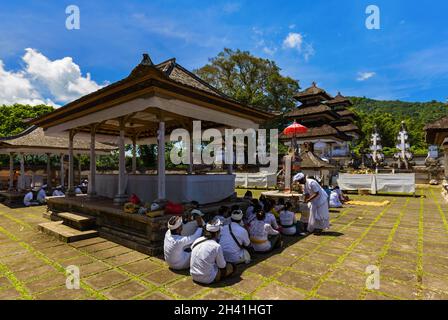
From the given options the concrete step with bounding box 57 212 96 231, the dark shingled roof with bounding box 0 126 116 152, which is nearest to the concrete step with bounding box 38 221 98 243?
the concrete step with bounding box 57 212 96 231

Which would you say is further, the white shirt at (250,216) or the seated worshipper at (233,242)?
the white shirt at (250,216)

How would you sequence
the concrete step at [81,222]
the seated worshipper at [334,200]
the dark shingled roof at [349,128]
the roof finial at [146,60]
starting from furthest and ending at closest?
the dark shingled roof at [349,128] → the seated worshipper at [334,200] → the concrete step at [81,222] → the roof finial at [146,60]

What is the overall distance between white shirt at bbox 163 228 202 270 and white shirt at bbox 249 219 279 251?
1518 mm

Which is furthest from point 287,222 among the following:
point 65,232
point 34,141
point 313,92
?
point 313,92

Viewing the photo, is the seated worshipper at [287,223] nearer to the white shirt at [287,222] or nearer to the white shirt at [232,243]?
the white shirt at [287,222]

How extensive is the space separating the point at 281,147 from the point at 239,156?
34.4 ft

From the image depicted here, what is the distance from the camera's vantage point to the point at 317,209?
738 cm

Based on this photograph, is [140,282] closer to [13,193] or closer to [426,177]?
[13,193]

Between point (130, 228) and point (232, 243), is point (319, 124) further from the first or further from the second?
point (232, 243)

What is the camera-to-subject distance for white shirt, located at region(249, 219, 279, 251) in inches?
220

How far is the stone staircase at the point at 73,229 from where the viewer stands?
6.77 metres

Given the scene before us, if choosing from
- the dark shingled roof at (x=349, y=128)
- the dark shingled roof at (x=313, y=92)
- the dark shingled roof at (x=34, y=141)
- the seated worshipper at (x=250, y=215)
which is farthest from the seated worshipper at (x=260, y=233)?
the dark shingled roof at (x=349, y=128)

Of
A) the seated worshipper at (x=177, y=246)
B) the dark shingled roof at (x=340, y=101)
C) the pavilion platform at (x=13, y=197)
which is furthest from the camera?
the dark shingled roof at (x=340, y=101)
